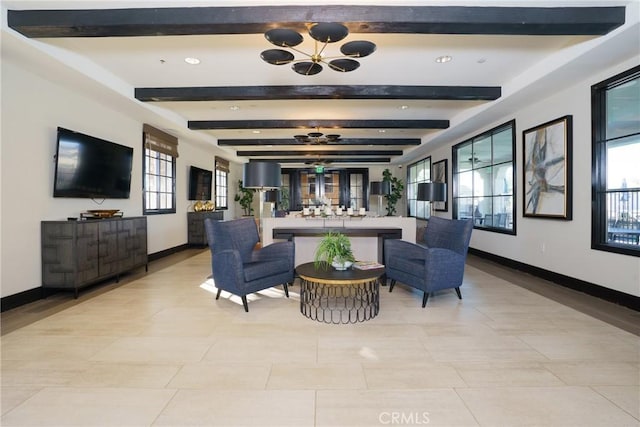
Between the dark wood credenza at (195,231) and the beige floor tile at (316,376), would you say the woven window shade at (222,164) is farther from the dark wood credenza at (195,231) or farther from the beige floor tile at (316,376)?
the beige floor tile at (316,376)

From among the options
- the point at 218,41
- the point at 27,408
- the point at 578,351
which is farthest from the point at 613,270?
the point at 27,408

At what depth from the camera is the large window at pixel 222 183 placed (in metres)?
9.58

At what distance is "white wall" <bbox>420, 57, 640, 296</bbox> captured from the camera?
3.41 metres

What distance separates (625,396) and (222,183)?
9.80m

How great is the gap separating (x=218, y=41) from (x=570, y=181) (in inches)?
182

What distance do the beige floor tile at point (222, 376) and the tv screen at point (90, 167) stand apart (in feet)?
10.5

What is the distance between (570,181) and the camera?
404 cm

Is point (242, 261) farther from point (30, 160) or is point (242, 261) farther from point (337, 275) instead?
point (30, 160)

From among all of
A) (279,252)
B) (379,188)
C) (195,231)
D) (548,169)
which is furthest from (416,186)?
(279,252)

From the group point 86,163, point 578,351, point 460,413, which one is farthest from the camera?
point 86,163

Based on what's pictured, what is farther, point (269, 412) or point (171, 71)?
point (171, 71)

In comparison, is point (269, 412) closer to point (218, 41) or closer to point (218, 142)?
point (218, 41)
